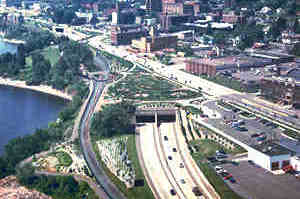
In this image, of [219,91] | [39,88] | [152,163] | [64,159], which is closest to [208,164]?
[152,163]

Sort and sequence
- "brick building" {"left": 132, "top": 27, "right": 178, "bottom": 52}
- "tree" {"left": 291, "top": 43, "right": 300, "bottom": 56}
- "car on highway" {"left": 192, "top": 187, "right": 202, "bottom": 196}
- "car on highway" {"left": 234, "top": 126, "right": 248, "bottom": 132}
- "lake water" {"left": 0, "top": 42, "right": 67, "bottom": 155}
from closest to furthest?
"car on highway" {"left": 192, "top": 187, "right": 202, "bottom": 196}
"car on highway" {"left": 234, "top": 126, "right": 248, "bottom": 132}
"lake water" {"left": 0, "top": 42, "right": 67, "bottom": 155}
"tree" {"left": 291, "top": 43, "right": 300, "bottom": 56}
"brick building" {"left": 132, "top": 27, "right": 178, "bottom": 52}

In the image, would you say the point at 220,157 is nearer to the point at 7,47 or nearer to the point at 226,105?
the point at 226,105

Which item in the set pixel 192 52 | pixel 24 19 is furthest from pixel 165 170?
pixel 24 19

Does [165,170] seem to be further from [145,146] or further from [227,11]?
[227,11]

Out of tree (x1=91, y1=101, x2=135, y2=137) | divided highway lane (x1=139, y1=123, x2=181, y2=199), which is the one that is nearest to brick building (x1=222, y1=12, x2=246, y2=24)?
divided highway lane (x1=139, y1=123, x2=181, y2=199)

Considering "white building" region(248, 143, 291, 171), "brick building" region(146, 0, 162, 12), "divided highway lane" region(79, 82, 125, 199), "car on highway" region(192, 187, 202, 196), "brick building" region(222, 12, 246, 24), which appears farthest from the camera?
"brick building" region(146, 0, 162, 12)

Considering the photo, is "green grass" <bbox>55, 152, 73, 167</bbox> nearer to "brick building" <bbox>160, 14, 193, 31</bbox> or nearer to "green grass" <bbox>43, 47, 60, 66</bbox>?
"green grass" <bbox>43, 47, 60, 66</bbox>

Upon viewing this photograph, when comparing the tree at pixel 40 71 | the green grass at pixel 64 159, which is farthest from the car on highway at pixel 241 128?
the tree at pixel 40 71
